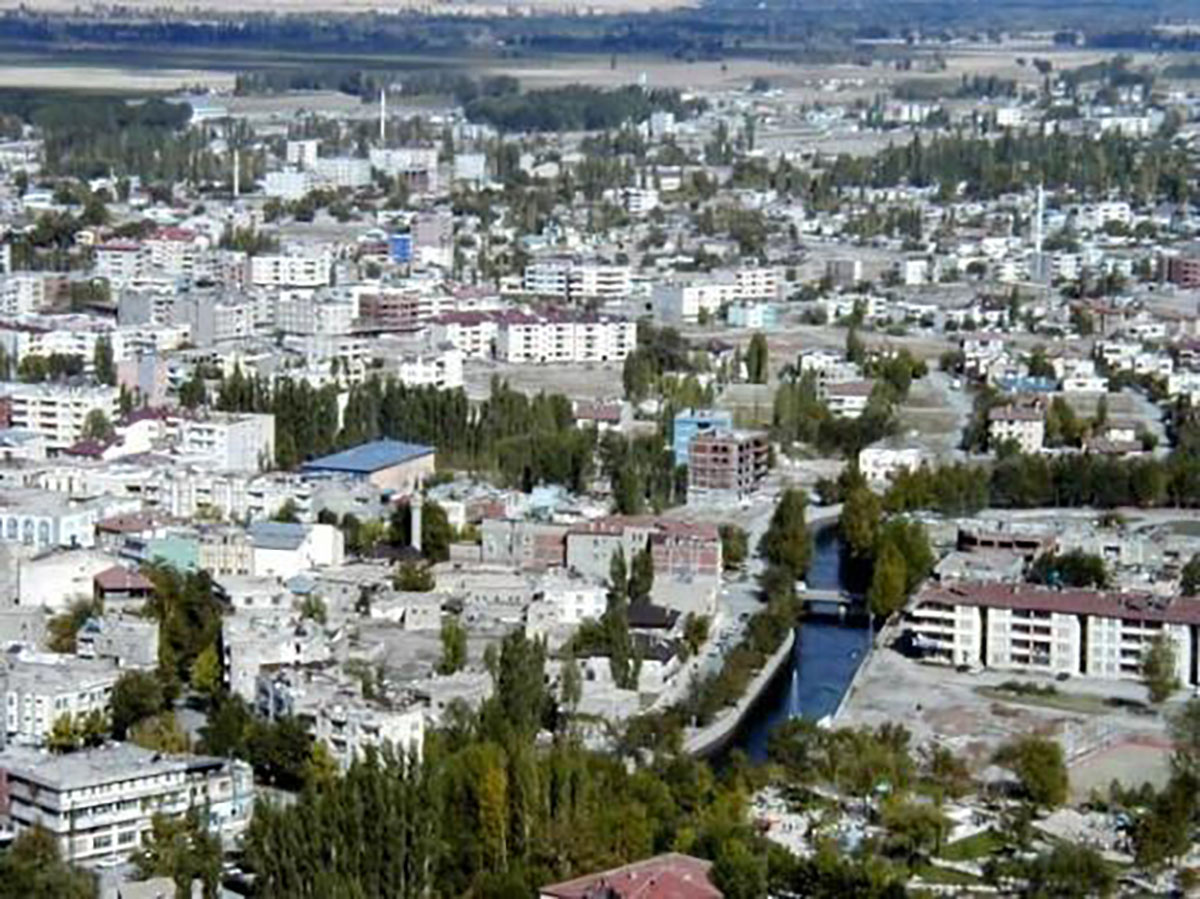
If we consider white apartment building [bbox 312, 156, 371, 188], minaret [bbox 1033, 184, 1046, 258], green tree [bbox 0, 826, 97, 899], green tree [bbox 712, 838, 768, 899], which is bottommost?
white apartment building [bbox 312, 156, 371, 188]

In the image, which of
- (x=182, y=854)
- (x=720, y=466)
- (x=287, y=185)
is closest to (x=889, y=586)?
(x=720, y=466)

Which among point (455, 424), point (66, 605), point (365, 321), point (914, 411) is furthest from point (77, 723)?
point (365, 321)

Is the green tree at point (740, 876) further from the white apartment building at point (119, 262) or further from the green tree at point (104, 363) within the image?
the white apartment building at point (119, 262)

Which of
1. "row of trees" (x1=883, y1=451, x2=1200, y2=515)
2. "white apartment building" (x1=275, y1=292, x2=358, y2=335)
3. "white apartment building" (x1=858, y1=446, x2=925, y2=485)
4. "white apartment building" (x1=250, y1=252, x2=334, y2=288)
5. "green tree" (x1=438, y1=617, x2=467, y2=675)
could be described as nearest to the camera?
"green tree" (x1=438, y1=617, x2=467, y2=675)

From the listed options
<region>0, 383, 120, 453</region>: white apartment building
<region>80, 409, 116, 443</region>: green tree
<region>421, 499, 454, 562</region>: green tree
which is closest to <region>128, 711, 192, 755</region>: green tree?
<region>421, 499, 454, 562</region>: green tree

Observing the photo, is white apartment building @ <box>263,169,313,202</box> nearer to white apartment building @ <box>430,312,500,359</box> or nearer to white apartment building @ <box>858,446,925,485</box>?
white apartment building @ <box>430,312,500,359</box>
